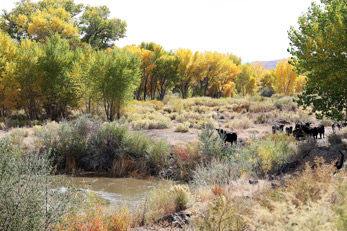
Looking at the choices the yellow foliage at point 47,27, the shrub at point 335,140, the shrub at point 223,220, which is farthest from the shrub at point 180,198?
the yellow foliage at point 47,27

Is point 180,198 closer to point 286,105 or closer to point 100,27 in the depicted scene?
point 286,105

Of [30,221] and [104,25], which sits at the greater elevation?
[104,25]

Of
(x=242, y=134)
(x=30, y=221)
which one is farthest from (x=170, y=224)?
(x=242, y=134)

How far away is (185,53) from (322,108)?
43770 millimetres

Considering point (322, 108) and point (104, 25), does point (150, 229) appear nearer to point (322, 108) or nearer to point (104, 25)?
point (322, 108)

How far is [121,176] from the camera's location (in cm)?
1430

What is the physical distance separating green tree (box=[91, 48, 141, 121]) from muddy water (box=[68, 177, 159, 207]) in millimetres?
10996

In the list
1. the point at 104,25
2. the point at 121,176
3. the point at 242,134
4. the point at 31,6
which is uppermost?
the point at 31,6

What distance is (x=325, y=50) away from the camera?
36.6ft

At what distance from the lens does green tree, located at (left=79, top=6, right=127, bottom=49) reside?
163 ft

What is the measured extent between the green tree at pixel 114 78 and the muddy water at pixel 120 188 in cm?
1100

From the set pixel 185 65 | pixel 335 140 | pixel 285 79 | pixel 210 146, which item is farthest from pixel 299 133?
pixel 285 79

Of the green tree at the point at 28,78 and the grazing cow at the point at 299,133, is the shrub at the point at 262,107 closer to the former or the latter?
the grazing cow at the point at 299,133

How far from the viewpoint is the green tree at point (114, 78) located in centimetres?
2353
